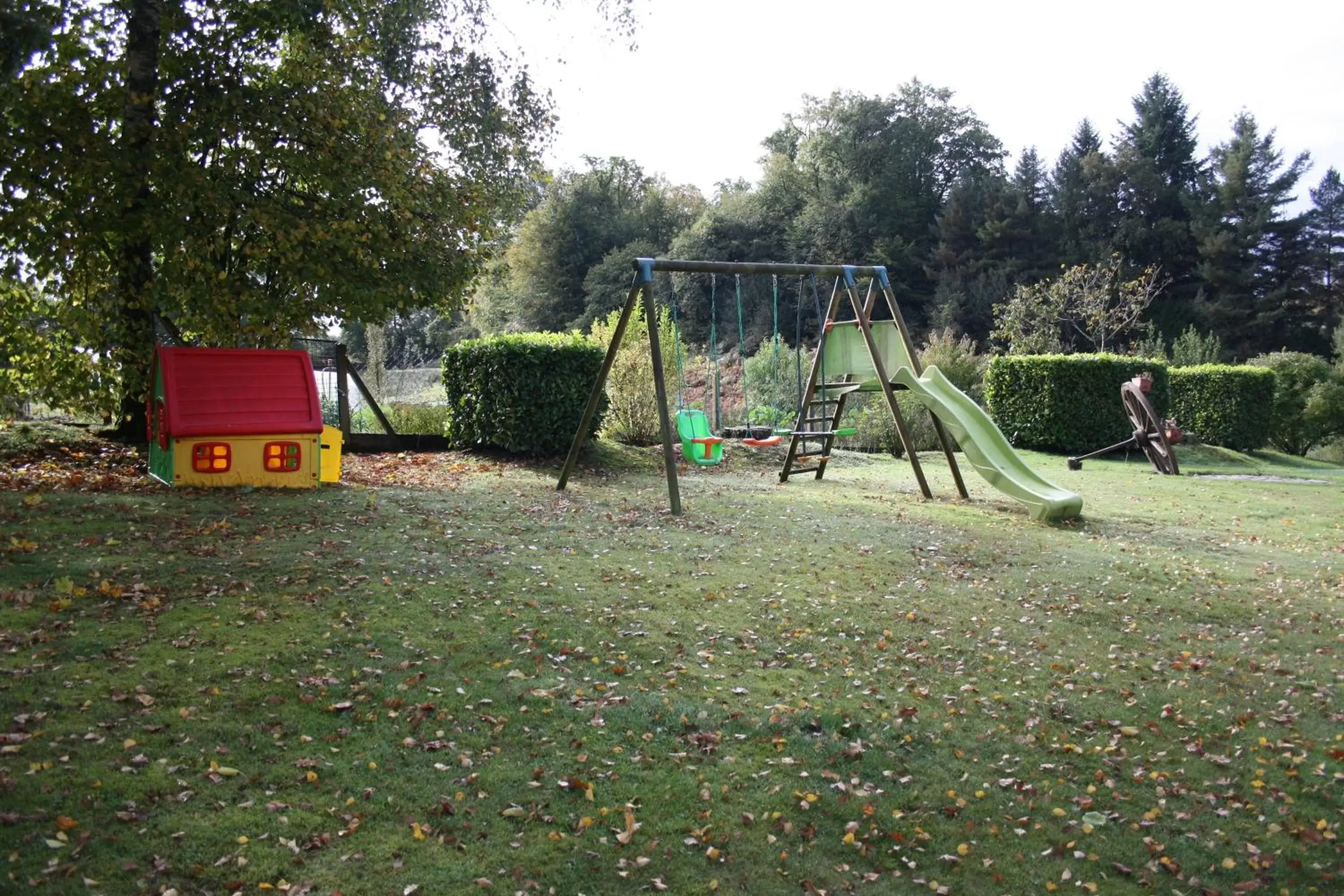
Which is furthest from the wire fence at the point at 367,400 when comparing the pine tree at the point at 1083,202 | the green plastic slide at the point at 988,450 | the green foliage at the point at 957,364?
the pine tree at the point at 1083,202

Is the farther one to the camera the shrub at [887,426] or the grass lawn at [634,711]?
the shrub at [887,426]

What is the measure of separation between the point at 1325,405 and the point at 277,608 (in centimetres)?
2335

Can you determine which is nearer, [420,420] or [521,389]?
[521,389]

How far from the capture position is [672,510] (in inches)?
376

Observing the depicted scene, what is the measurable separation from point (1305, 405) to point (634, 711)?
22.7 meters

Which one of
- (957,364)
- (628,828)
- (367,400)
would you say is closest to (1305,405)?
(957,364)

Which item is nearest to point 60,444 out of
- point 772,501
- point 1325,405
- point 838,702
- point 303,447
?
point 303,447

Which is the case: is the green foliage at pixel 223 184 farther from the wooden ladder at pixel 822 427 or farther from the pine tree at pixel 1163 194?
the pine tree at pixel 1163 194

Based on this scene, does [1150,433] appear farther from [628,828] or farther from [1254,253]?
[1254,253]

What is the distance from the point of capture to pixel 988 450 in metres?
11.0

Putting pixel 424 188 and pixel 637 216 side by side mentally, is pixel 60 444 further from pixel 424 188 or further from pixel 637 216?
pixel 637 216

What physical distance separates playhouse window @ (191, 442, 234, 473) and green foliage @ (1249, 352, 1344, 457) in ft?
69.4

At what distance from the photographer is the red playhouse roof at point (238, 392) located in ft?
29.3

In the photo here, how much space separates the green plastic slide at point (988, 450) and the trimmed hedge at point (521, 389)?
4.11m
